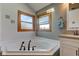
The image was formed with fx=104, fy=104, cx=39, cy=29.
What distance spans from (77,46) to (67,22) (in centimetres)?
31

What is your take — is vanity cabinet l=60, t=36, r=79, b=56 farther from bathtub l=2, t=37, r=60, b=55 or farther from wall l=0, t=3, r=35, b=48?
wall l=0, t=3, r=35, b=48

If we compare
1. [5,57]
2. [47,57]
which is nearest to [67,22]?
[47,57]

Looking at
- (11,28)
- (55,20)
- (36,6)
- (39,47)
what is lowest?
(39,47)

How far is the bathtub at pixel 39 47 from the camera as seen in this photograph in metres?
1.23

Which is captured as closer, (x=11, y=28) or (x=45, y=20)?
(x=11, y=28)

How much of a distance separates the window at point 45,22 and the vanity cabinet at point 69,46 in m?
0.23

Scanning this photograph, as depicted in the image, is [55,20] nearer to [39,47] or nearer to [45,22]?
[45,22]

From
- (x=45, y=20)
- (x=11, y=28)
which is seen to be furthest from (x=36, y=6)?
(x=11, y=28)

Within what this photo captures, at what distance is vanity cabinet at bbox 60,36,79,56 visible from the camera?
1.23m

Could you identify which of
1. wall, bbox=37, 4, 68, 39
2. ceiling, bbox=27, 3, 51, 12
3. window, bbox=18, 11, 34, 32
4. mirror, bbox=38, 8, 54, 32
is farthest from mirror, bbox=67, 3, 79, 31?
window, bbox=18, 11, 34, 32

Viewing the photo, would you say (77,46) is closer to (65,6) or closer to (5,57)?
(65,6)

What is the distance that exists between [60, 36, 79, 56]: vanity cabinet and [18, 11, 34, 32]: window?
43 centimetres

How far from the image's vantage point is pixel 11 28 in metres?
1.26

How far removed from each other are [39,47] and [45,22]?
333 mm
